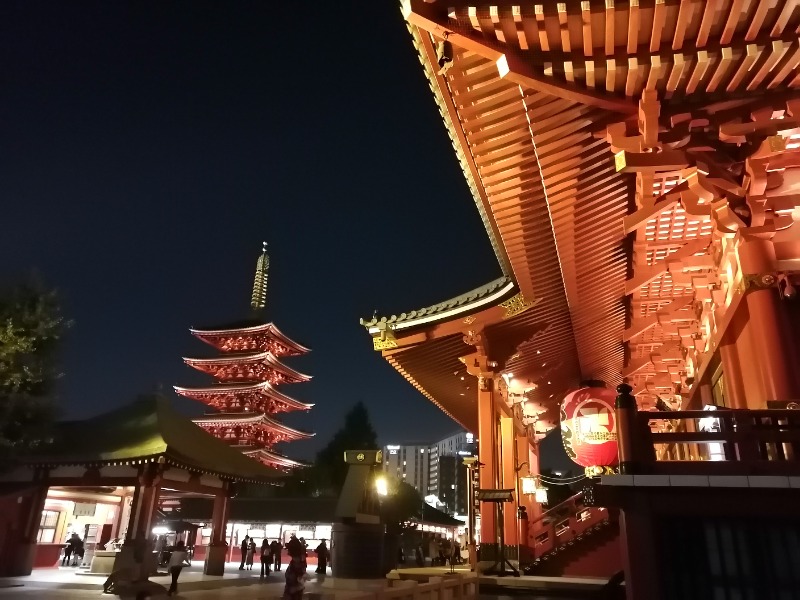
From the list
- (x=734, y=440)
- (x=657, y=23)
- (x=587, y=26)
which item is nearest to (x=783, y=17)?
(x=657, y=23)

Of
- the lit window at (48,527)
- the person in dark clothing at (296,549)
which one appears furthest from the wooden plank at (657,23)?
the lit window at (48,527)

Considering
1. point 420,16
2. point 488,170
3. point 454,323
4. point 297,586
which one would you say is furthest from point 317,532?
point 420,16

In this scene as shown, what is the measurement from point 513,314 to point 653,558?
9095mm

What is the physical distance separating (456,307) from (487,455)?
390 cm

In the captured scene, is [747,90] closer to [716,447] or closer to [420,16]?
[420,16]

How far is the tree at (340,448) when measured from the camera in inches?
1827

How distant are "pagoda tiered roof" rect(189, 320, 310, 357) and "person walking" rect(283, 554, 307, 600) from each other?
32.1 metres

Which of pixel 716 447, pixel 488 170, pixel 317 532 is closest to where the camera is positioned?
pixel 488 170

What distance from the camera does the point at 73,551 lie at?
2162cm

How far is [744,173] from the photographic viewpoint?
6707mm

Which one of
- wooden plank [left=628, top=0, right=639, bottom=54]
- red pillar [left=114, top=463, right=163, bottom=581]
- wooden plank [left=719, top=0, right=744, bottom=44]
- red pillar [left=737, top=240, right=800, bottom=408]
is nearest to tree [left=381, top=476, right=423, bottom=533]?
red pillar [left=114, top=463, right=163, bottom=581]

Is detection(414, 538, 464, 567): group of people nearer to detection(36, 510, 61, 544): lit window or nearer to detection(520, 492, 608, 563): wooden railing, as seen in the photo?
detection(520, 492, 608, 563): wooden railing

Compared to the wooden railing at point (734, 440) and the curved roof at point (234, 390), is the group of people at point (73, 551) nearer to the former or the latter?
the curved roof at point (234, 390)

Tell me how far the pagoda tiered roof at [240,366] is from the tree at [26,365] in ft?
71.6
